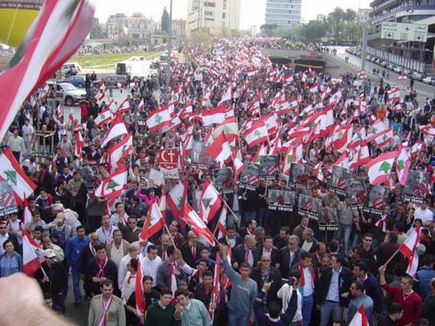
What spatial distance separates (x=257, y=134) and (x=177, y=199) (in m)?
6.60

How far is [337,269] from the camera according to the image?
793 cm

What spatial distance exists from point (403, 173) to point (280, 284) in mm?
6818

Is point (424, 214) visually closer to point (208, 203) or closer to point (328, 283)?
point (208, 203)

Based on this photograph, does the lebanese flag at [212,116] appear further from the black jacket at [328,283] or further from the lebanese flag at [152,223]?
the black jacket at [328,283]

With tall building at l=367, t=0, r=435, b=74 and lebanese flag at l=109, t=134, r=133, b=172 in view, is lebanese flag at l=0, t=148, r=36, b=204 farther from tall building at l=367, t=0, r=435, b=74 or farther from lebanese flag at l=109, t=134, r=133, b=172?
tall building at l=367, t=0, r=435, b=74

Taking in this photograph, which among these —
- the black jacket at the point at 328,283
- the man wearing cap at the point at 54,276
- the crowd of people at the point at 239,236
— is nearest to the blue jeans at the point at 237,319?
the crowd of people at the point at 239,236

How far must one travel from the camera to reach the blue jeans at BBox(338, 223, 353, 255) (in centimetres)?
1146

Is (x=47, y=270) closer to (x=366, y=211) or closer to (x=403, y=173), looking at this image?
(x=366, y=211)

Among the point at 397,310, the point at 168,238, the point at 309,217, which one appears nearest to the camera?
the point at 397,310

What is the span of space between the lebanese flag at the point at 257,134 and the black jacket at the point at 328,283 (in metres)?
9.02

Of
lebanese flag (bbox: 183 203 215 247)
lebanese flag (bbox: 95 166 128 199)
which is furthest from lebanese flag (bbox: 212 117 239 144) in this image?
lebanese flag (bbox: 183 203 215 247)

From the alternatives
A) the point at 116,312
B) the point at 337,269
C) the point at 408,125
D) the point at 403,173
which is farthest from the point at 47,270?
the point at 408,125

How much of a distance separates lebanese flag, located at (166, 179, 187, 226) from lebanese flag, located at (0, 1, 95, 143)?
6500 mm

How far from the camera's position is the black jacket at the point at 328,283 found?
790cm
